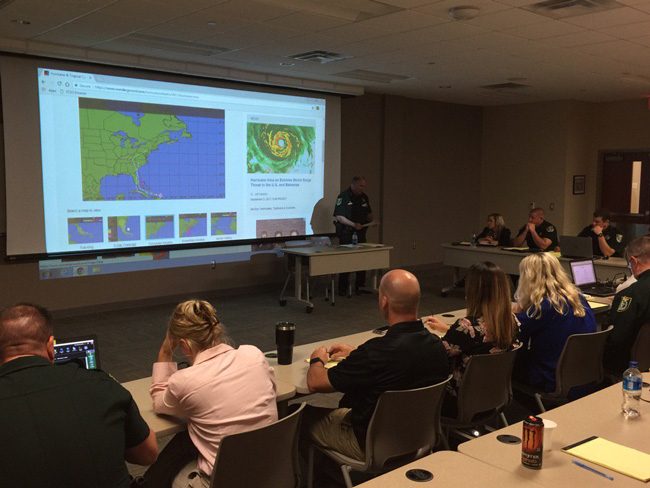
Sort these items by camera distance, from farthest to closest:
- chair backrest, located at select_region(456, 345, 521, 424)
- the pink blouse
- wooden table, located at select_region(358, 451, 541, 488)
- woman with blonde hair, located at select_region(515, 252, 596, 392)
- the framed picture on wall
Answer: the framed picture on wall, woman with blonde hair, located at select_region(515, 252, 596, 392), chair backrest, located at select_region(456, 345, 521, 424), the pink blouse, wooden table, located at select_region(358, 451, 541, 488)

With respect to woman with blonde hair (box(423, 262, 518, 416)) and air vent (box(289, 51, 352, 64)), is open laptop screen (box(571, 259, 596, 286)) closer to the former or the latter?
woman with blonde hair (box(423, 262, 518, 416))

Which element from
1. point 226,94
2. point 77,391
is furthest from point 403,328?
point 226,94

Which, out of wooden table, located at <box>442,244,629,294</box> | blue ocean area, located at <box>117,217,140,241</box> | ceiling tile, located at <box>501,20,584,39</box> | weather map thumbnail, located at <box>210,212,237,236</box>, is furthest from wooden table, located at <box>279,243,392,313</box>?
ceiling tile, located at <box>501,20,584,39</box>

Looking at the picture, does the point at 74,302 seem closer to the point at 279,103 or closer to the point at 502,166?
the point at 279,103

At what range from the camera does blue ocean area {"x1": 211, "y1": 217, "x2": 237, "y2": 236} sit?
750 cm

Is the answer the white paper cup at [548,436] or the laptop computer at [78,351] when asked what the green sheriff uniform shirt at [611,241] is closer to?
the white paper cup at [548,436]

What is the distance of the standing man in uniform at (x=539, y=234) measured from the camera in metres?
7.50

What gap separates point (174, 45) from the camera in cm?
595

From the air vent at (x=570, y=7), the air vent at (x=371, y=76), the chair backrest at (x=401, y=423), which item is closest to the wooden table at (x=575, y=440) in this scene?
the chair backrest at (x=401, y=423)

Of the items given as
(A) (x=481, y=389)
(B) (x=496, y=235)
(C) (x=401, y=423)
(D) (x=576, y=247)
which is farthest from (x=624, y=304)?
(B) (x=496, y=235)

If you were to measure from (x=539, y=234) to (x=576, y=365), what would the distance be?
469 cm

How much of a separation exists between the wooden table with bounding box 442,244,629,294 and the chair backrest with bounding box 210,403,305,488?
4.84 m

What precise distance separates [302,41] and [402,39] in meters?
0.95

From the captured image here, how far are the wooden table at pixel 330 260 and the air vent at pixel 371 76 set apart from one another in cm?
220
